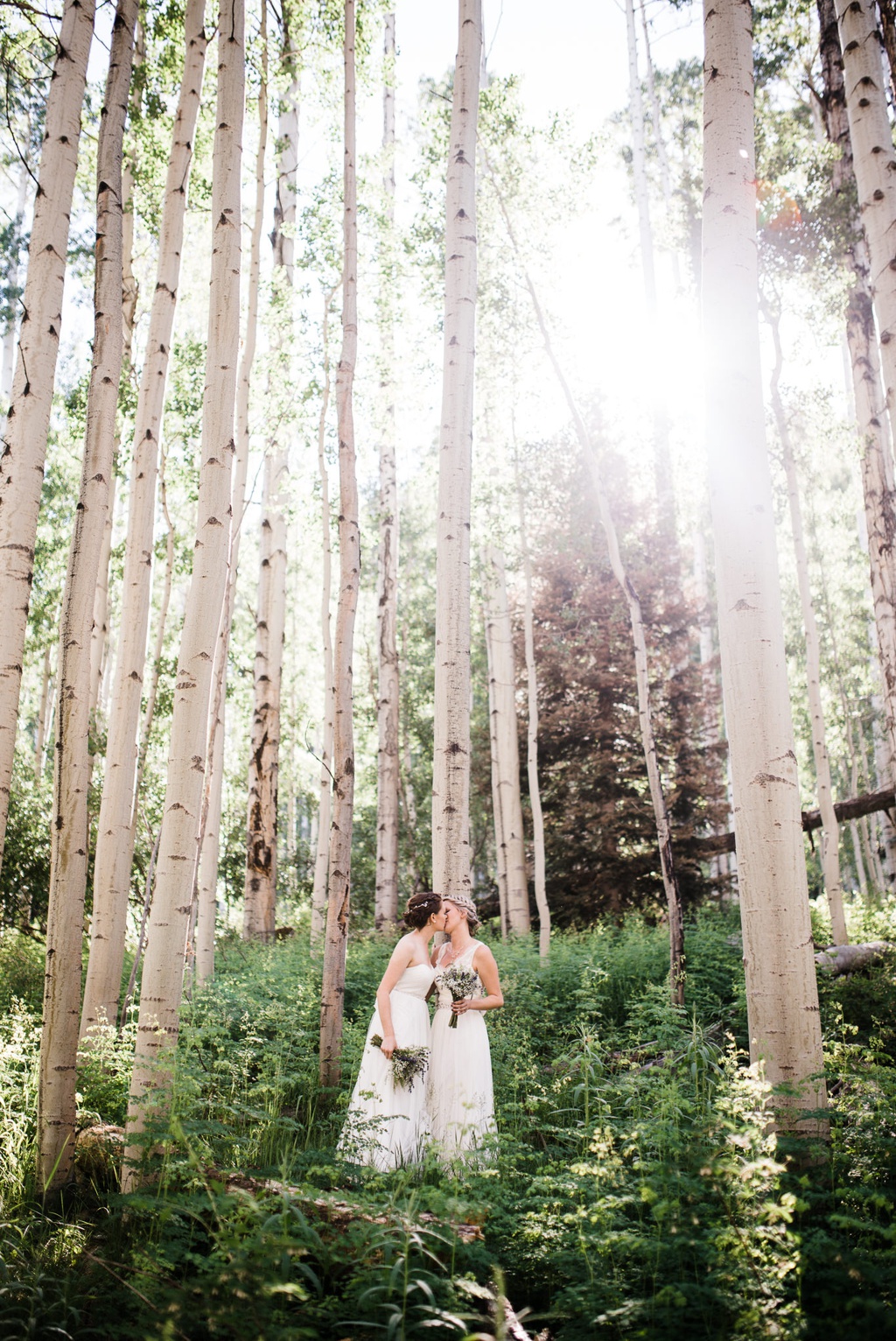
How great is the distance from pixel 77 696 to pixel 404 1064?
107 inches

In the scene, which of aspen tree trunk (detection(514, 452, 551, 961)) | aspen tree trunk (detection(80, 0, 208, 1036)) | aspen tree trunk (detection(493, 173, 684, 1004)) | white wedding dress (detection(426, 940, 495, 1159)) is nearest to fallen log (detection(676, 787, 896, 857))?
aspen tree trunk (detection(514, 452, 551, 961))

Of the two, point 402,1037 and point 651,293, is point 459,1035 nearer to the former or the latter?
point 402,1037

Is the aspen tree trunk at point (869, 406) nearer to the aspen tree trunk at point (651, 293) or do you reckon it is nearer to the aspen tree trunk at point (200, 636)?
the aspen tree trunk at point (200, 636)

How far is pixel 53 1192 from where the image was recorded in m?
3.56

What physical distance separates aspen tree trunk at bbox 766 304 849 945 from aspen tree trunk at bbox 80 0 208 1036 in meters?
7.39

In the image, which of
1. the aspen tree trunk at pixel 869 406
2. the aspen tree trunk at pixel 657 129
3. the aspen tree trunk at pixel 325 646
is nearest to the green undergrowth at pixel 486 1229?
the aspen tree trunk at pixel 869 406

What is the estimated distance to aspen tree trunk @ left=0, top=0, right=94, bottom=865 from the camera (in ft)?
13.4

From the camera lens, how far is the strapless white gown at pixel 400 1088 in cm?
430

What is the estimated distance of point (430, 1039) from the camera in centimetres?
484

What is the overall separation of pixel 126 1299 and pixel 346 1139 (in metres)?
1.40

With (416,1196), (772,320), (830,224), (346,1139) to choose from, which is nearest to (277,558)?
(772,320)

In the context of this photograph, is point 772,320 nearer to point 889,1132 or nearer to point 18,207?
point 889,1132

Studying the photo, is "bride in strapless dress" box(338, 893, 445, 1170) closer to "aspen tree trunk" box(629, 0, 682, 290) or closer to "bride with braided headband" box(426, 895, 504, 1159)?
"bride with braided headband" box(426, 895, 504, 1159)

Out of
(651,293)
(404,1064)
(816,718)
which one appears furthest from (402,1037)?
(651,293)
